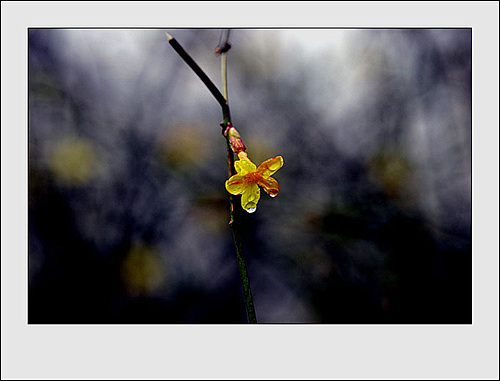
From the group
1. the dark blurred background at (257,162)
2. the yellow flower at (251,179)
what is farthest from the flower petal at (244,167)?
the dark blurred background at (257,162)

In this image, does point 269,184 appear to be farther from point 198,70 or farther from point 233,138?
point 198,70

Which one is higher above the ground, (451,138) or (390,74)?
(390,74)

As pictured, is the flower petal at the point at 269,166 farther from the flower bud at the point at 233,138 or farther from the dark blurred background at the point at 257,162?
the dark blurred background at the point at 257,162

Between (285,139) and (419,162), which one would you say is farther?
(285,139)

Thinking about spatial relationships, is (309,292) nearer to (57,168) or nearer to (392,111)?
(392,111)

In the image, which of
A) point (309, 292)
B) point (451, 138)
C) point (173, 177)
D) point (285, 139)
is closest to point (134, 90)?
point (173, 177)

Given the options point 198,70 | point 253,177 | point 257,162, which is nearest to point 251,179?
point 253,177
